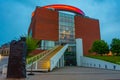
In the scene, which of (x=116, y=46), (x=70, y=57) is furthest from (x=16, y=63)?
(x=70, y=57)

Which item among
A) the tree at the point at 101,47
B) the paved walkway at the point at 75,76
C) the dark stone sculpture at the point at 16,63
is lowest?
the paved walkway at the point at 75,76

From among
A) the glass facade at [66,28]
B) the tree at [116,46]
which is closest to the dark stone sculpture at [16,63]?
the tree at [116,46]

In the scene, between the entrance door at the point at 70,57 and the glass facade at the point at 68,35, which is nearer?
the entrance door at the point at 70,57

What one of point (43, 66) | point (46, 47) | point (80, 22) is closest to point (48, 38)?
point (46, 47)

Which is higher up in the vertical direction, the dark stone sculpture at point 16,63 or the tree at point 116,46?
the tree at point 116,46

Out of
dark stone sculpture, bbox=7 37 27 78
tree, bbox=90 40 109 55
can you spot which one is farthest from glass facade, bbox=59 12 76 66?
dark stone sculpture, bbox=7 37 27 78

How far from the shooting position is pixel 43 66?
23422mm

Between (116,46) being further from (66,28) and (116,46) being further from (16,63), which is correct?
(16,63)

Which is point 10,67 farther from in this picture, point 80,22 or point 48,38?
point 80,22

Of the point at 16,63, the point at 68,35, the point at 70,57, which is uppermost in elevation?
the point at 68,35

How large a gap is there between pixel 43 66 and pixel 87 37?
34827mm

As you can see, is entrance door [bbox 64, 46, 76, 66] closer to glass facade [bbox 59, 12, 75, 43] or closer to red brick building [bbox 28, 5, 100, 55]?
red brick building [bbox 28, 5, 100, 55]

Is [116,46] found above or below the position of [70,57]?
above

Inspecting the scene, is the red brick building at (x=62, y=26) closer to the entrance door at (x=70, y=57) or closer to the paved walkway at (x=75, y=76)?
the entrance door at (x=70, y=57)
